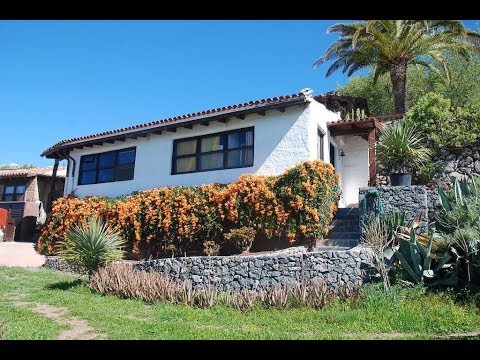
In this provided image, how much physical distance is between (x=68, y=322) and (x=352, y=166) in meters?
12.7

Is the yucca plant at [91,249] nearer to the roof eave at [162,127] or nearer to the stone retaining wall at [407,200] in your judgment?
the roof eave at [162,127]

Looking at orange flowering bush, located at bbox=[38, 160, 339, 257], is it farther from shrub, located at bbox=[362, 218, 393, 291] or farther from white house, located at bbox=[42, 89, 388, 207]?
shrub, located at bbox=[362, 218, 393, 291]

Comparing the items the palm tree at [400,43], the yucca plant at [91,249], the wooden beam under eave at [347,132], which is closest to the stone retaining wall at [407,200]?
the wooden beam under eave at [347,132]

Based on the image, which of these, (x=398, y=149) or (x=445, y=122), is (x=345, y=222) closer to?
(x=398, y=149)

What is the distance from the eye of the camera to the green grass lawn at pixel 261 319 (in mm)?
6566

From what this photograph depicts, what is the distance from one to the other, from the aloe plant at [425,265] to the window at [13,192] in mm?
25256

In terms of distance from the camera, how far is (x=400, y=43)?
18.3 meters

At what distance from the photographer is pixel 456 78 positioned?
23.0 metres

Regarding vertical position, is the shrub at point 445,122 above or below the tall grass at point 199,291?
above

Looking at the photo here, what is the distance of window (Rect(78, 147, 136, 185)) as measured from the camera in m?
17.9

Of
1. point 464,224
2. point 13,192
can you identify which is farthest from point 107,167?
point 464,224

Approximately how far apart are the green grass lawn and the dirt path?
0.08 meters

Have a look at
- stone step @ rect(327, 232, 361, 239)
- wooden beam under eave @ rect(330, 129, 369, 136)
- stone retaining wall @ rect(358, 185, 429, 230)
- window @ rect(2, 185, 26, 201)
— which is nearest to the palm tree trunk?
wooden beam under eave @ rect(330, 129, 369, 136)
